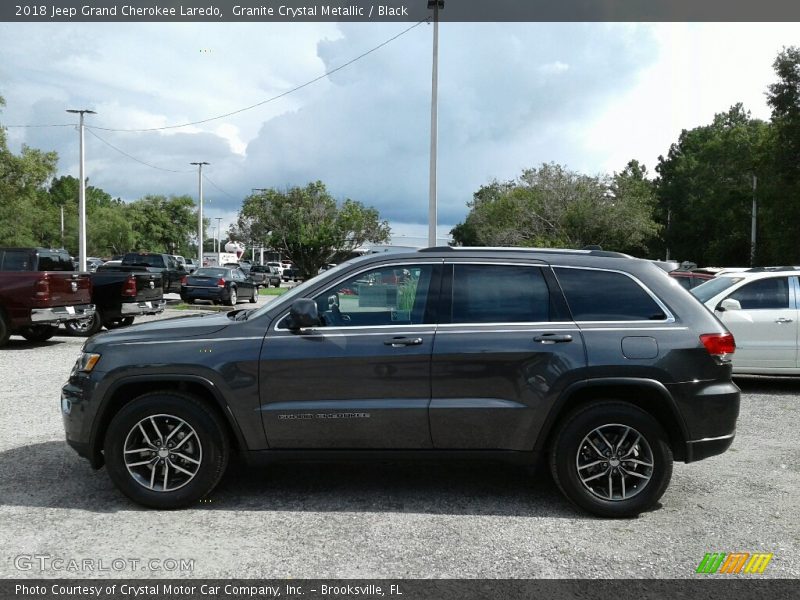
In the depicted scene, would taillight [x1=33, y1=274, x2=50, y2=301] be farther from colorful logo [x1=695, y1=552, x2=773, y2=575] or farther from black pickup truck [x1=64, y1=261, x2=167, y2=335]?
colorful logo [x1=695, y1=552, x2=773, y2=575]

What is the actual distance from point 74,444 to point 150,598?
1.78 metres

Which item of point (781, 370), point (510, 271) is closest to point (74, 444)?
point (510, 271)

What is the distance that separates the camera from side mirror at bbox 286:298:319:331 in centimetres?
486

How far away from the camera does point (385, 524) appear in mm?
4750

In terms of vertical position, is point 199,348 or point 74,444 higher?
point 199,348

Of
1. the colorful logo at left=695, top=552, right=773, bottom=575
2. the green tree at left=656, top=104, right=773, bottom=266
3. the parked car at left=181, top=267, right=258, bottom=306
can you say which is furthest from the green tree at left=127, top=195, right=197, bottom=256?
the colorful logo at left=695, top=552, right=773, bottom=575

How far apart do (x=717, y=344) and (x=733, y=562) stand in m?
1.44

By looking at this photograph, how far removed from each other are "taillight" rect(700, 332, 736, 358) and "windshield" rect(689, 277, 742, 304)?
204 inches

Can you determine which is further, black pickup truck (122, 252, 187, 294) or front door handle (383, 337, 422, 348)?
black pickup truck (122, 252, 187, 294)

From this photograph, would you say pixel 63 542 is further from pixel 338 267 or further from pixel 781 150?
pixel 781 150

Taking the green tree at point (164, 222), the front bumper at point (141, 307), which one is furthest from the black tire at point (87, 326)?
the green tree at point (164, 222)

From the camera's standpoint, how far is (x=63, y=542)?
4.39 m

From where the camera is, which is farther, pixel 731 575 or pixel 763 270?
pixel 763 270

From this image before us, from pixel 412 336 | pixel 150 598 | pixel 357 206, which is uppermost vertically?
pixel 357 206
